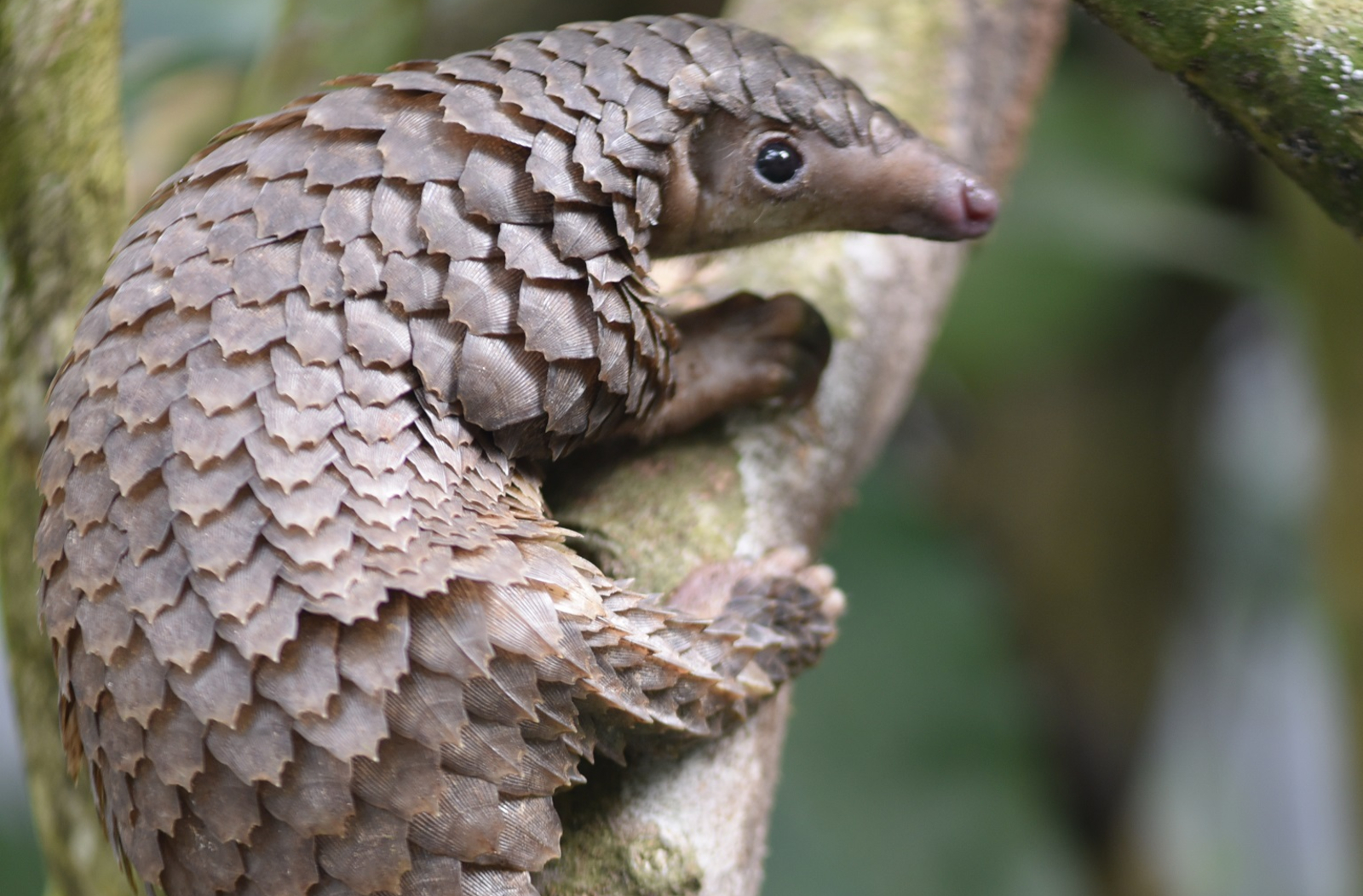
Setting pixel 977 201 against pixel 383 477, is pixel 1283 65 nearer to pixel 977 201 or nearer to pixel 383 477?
pixel 977 201

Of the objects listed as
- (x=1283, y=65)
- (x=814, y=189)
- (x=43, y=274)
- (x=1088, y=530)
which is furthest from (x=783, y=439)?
(x=1088, y=530)

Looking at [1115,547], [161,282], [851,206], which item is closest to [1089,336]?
[1115,547]

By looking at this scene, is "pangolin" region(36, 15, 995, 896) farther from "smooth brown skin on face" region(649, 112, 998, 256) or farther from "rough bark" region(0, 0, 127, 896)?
"rough bark" region(0, 0, 127, 896)

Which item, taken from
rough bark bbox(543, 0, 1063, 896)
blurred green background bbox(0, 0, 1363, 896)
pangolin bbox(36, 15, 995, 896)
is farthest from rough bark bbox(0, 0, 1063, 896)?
blurred green background bbox(0, 0, 1363, 896)

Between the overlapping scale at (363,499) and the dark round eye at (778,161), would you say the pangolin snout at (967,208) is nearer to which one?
the dark round eye at (778,161)

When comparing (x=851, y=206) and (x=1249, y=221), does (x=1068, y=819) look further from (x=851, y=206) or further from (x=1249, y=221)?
(x=851, y=206)

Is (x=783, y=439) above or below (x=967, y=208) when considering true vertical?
below
